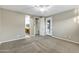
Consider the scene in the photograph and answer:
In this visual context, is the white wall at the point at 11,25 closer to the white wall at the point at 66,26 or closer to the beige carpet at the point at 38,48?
the beige carpet at the point at 38,48

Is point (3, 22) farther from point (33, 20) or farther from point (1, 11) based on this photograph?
point (33, 20)

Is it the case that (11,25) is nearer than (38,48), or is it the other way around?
(38,48)

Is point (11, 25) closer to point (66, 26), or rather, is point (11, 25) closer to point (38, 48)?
point (38, 48)

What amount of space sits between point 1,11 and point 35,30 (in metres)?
4.25

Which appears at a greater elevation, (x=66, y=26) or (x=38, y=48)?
(x=66, y=26)

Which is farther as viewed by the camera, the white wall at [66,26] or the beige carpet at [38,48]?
the white wall at [66,26]

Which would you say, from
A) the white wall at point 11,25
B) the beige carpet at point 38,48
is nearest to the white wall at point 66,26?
the beige carpet at point 38,48

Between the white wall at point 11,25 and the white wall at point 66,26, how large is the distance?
106 inches

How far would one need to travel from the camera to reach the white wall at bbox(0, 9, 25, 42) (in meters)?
4.83

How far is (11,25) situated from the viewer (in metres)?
5.36

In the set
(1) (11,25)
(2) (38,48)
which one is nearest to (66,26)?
(2) (38,48)

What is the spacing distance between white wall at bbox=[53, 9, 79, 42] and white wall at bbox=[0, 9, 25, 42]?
2696 millimetres

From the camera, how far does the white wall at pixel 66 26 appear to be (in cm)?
481

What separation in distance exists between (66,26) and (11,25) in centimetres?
357
